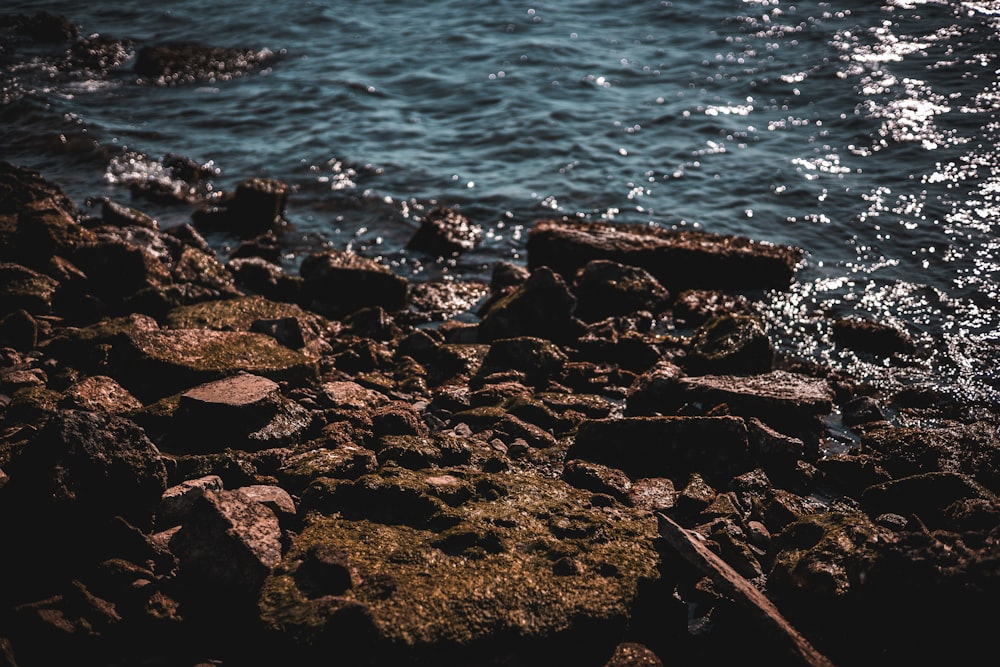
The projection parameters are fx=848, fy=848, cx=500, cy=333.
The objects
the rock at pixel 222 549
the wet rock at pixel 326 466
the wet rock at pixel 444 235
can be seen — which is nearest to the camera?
the rock at pixel 222 549

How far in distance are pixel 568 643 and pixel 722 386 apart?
13.0 ft

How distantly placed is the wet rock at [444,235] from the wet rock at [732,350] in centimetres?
467

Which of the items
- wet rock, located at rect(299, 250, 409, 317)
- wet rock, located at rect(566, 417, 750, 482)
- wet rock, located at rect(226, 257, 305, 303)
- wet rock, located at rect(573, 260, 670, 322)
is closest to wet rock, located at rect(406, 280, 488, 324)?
wet rock, located at rect(299, 250, 409, 317)

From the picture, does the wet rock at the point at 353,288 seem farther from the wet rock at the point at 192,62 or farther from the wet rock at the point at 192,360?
the wet rock at the point at 192,62

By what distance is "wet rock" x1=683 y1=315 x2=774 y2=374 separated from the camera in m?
8.46

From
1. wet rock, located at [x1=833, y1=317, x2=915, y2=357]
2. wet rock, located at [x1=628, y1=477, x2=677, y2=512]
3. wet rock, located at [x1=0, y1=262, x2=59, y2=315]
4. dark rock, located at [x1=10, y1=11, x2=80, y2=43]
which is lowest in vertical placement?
wet rock, located at [x1=833, y1=317, x2=915, y2=357]

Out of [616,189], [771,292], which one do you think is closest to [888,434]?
[771,292]

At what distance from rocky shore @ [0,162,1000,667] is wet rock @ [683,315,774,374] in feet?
0.12

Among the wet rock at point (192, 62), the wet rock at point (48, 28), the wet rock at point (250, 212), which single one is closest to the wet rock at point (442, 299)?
the wet rock at point (250, 212)

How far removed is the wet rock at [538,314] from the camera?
952cm

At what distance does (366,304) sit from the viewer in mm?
10648

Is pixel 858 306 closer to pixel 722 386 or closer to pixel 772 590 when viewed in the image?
pixel 722 386

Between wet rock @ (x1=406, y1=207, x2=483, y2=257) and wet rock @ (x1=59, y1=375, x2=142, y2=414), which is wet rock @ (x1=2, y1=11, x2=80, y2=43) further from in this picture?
wet rock @ (x1=59, y1=375, x2=142, y2=414)

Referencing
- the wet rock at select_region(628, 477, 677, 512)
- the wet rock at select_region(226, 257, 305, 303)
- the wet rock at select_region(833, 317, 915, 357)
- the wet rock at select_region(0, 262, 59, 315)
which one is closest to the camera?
the wet rock at select_region(628, 477, 677, 512)
